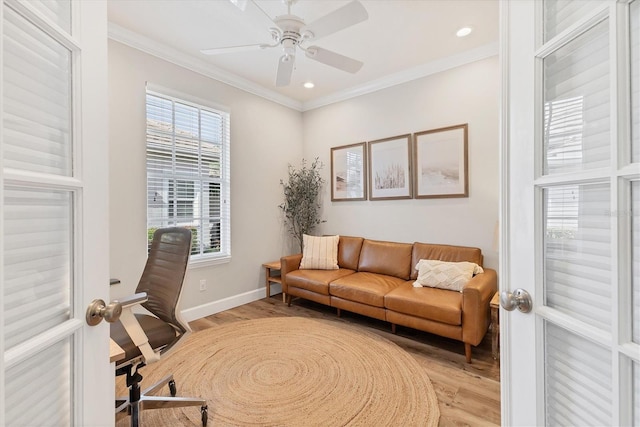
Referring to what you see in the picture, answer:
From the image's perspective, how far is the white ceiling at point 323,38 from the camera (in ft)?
7.55

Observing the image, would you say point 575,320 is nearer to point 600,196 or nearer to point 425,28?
point 600,196

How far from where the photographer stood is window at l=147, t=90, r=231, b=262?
2904 mm

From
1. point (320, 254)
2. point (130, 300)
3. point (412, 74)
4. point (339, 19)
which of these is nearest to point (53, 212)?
point (130, 300)

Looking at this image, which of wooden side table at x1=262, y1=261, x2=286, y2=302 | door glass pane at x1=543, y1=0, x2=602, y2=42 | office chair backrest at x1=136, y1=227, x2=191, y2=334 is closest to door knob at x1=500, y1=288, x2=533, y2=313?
door glass pane at x1=543, y1=0, x2=602, y2=42

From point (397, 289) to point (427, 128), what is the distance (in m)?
1.92

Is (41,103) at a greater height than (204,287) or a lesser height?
greater

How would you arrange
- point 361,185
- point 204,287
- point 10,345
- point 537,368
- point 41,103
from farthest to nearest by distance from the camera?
point 361,185
point 204,287
point 537,368
point 41,103
point 10,345

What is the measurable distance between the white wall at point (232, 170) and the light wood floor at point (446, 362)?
1.57 ft

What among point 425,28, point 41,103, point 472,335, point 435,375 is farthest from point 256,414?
point 425,28

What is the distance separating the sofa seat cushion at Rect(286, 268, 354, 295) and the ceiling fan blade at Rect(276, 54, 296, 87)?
2.09 metres

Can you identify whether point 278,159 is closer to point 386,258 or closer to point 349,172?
point 349,172

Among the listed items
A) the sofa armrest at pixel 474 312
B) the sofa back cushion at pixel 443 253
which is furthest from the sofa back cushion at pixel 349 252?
the sofa armrest at pixel 474 312

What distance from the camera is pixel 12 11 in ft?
1.88

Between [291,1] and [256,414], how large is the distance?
281 cm
